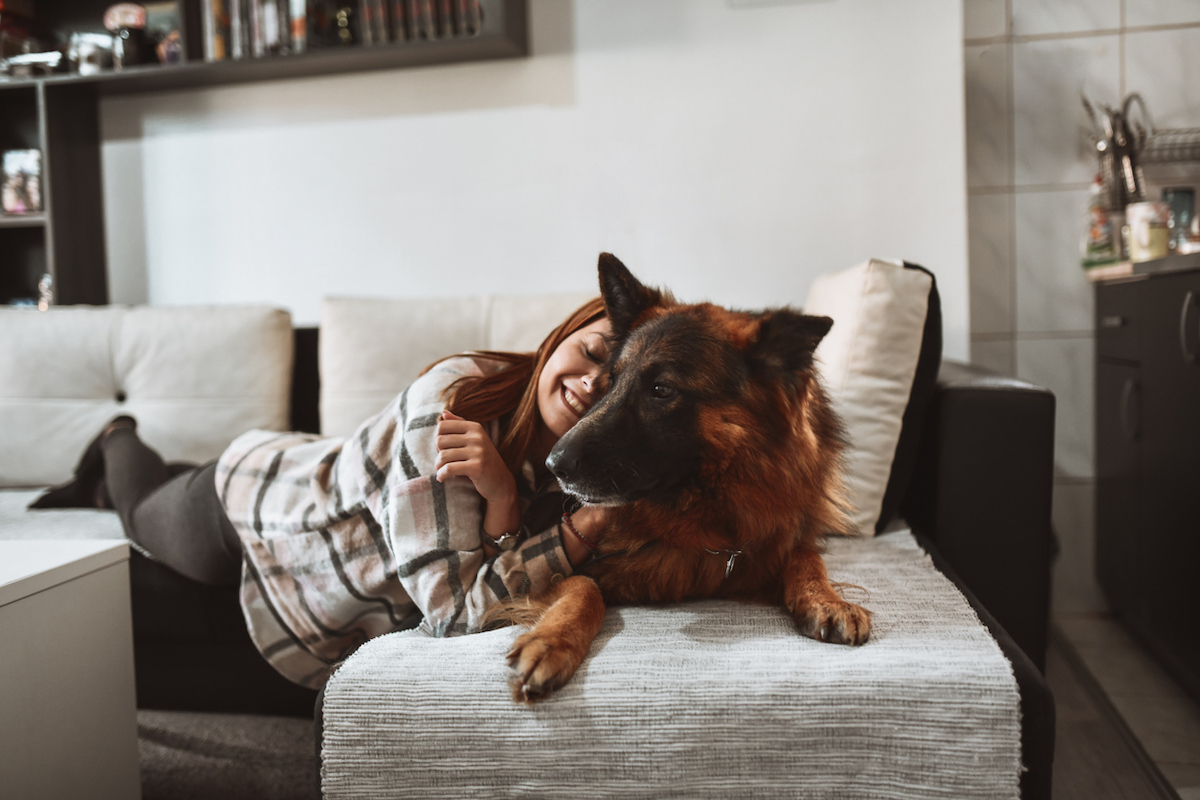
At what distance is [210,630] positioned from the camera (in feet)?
5.18

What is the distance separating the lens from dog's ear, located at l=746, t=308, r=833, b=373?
1.01 m

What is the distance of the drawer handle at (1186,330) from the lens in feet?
5.31

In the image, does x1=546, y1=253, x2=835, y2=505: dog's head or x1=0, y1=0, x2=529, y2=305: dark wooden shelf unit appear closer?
x1=546, y1=253, x2=835, y2=505: dog's head

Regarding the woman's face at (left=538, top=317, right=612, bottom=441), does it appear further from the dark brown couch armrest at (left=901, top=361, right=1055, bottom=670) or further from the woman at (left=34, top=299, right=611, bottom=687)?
the dark brown couch armrest at (left=901, top=361, right=1055, bottom=670)

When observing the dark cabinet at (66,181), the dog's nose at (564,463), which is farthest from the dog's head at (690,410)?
the dark cabinet at (66,181)

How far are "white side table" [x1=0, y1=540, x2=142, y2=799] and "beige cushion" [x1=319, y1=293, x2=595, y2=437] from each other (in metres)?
0.82

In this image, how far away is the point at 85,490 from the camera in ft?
6.32

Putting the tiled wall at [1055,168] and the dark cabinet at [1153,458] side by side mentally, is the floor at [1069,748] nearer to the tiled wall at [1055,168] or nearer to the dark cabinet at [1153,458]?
the dark cabinet at [1153,458]

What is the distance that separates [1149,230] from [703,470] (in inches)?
69.8

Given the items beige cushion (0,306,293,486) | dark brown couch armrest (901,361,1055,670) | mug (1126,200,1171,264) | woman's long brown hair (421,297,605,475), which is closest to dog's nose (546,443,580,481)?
woman's long brown hair (421,297,605,475)

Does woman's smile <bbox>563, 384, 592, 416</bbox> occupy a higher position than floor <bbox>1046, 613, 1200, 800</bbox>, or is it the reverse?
woman's smile <bbox>563, 384, 592, 416</bbox>

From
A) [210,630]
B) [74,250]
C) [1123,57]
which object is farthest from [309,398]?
[1123,57]

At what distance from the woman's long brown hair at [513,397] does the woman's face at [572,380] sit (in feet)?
0.06

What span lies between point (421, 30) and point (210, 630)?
1.85 m
